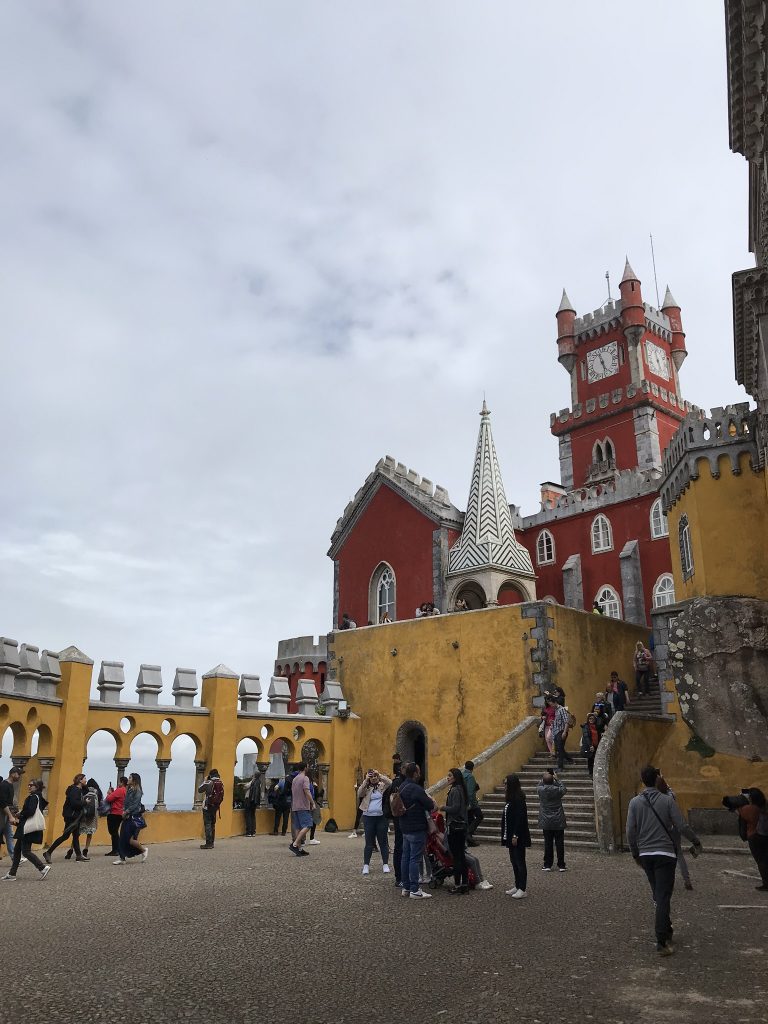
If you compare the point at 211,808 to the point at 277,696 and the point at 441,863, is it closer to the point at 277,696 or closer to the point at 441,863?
the point at 277,696

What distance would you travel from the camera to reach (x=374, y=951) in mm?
6320

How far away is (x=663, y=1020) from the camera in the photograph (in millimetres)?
4586

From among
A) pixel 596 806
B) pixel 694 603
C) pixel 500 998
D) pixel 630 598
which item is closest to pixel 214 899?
pixel 500 998

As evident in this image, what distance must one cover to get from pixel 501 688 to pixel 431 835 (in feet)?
28.5

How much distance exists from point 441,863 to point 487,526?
694 inches

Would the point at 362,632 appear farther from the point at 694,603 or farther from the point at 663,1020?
the point at 663,1020

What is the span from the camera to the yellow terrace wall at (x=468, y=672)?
1769cm

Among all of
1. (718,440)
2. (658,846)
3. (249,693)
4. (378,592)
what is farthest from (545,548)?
(658,846)

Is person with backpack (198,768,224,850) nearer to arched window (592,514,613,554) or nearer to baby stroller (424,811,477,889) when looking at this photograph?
baby stroller (424,811,477,889)

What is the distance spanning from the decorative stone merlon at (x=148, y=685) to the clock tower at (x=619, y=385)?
23.6 m

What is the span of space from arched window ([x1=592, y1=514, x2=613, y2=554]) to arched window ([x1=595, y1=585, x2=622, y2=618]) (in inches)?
61.0

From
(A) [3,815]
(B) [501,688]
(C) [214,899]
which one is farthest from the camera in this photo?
(B) [501,688]

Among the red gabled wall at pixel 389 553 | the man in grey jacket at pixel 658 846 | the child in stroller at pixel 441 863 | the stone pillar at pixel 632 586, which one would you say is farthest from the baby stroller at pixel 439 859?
the stone pillar at pixel 632 586

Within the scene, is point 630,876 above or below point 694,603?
below
